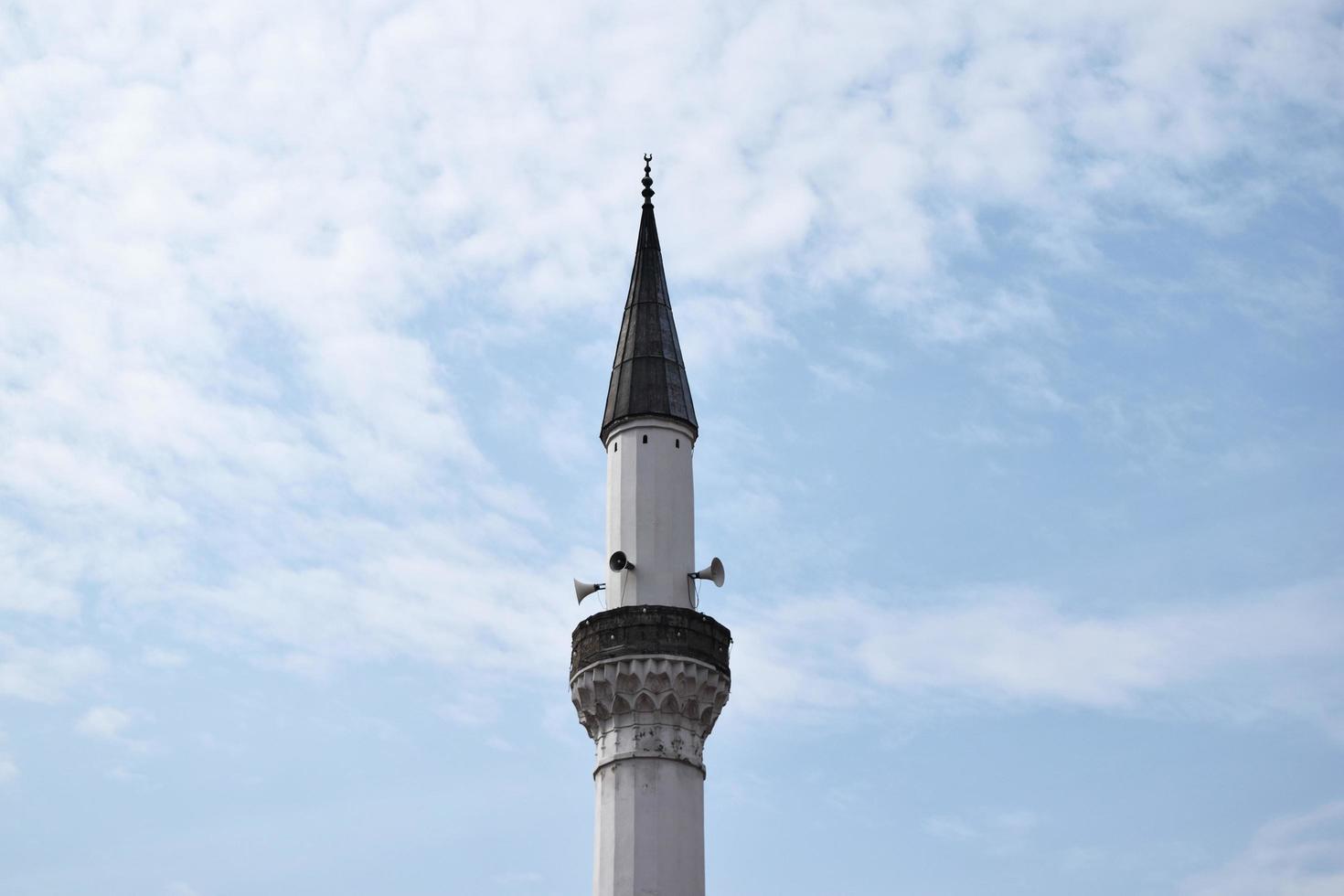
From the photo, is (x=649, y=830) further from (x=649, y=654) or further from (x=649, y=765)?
(x=649, y=654)

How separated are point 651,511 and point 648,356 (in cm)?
345

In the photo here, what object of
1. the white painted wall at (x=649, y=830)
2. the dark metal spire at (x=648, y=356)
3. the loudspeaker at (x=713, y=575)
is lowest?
the white painted wall at (x=649, y=830)

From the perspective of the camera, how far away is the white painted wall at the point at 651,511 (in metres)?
31.5

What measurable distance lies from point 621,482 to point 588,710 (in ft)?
14.3

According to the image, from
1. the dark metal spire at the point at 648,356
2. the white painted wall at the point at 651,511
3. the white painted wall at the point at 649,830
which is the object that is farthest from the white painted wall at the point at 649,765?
the dark metal spire at the point at 648,356

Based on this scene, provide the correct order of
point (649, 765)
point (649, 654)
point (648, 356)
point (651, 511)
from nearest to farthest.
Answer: point (649, 765) → point (649, 654) → point (651, 511) → point (648, 356)

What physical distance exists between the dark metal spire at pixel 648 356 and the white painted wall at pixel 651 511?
1.09 feet

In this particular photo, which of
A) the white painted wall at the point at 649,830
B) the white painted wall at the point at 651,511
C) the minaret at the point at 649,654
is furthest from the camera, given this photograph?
the white painted wall at the point at 651,511

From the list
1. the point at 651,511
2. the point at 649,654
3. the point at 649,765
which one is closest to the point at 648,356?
the point at 651,511

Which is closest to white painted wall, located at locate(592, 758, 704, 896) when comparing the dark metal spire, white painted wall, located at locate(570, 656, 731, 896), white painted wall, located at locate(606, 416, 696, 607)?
white painted wall, located at locate(570, 656, 731, 896)

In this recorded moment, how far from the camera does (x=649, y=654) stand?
30.5 m

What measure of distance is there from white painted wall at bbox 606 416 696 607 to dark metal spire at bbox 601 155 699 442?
13.0 inches

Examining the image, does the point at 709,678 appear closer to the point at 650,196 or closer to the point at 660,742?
the point at 660,742

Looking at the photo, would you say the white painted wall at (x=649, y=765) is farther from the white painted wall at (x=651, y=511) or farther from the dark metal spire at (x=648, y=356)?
the dark metal spire at (x=648, y=356)
